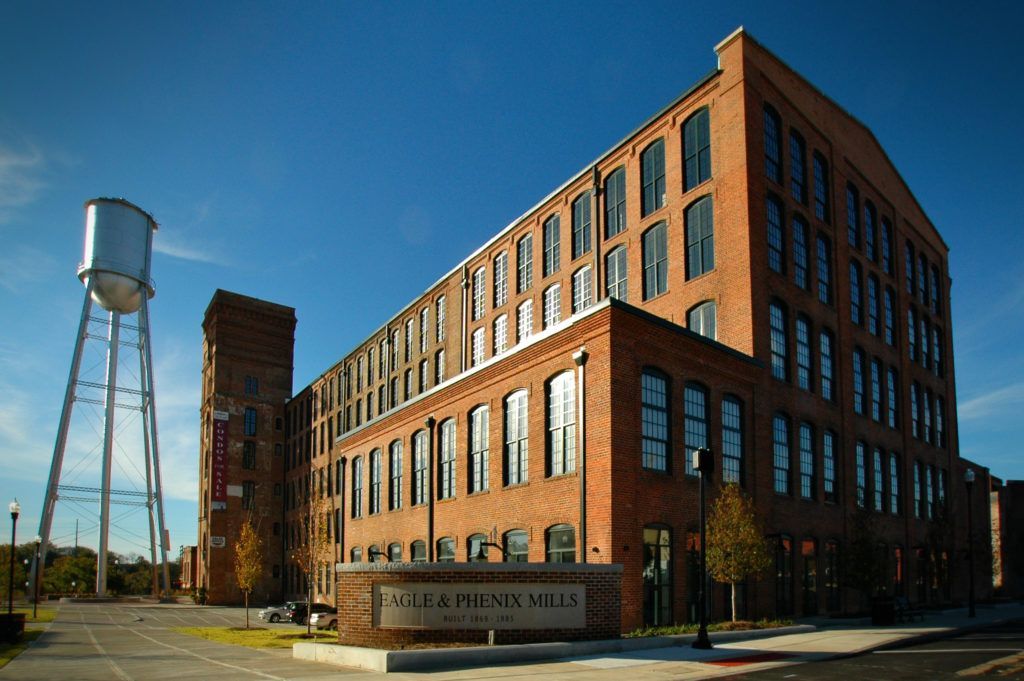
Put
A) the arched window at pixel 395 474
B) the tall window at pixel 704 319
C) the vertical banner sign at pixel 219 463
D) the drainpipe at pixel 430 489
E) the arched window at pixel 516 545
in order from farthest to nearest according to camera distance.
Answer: the vertical banner sign at pixel 219 463 → the arched window at pixel 395 474 → the tall window at pixel 704 319 → the arched window at pixel 516 545 → the drainpipe at pixel 430 489

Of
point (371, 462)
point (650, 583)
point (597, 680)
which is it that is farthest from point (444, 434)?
point (597, 680)

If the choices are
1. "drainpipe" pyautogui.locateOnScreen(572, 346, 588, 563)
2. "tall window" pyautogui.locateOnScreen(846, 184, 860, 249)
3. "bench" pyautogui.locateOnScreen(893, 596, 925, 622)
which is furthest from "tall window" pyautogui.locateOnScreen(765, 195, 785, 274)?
"drainpipe" pyautogui.locateOnScreen(572, 346, 588, 563)

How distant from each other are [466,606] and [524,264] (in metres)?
31.7

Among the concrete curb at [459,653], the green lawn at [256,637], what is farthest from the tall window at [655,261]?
the green lawn at [256,637]

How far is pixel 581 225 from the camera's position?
42875 mm

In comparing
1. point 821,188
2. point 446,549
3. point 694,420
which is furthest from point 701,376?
point 821,188

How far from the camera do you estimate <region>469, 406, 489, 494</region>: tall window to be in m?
33.3

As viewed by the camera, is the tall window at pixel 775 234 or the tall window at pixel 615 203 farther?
the tall window at pixel 615 203

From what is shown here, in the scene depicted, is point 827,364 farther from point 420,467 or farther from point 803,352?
point 420,467

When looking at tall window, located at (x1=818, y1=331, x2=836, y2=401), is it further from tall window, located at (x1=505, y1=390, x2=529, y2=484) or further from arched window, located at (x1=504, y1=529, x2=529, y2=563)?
arched window, located at (x1=504, y1=529, x2=529, y2=563)

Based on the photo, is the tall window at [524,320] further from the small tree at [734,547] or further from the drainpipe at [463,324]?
the small tree at [734,547]

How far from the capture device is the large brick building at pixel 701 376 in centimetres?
2675

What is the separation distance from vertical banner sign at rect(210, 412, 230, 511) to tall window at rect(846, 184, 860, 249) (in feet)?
196

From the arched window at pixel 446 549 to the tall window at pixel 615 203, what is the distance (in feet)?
51.5
